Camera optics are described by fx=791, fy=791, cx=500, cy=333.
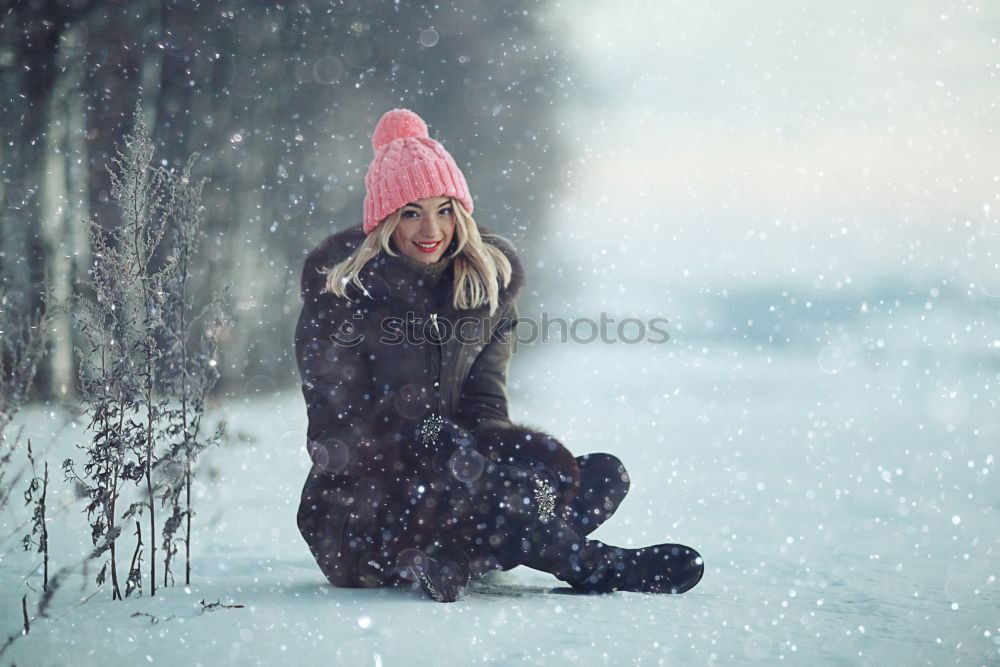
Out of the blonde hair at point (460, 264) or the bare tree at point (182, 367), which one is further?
the blonde hair at point (460, 264)

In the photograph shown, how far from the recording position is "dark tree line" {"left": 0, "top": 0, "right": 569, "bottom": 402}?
5.98m

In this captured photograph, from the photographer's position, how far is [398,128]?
9.77 ft

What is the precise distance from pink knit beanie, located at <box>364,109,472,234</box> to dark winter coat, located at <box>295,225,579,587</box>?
193mm

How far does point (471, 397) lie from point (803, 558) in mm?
1604

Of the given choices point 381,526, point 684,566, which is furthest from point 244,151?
point 684,566

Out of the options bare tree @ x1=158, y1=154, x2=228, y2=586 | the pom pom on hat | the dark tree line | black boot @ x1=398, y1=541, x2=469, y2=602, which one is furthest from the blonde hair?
the dark tree line

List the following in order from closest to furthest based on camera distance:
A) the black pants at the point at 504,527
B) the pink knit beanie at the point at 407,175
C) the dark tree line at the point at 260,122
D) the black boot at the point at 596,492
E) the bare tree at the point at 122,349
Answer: the bare tree at the point at 122,349, the black pants at the point at 504,527, the pink knit beanie at the point at 407,175, the black boot at the point at 596,492, the dark tree line at the point at 260,122

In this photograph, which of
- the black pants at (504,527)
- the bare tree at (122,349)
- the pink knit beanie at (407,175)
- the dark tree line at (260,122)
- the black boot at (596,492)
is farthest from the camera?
the dark tree line at (260,122)

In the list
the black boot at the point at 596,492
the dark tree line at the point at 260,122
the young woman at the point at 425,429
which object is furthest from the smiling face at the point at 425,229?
the dark tree line at the point at 260,122

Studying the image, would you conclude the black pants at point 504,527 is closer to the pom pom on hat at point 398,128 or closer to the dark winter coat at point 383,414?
the dark winter coat at point 383,414

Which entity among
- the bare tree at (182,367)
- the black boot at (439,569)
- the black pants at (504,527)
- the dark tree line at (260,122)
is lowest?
the black boot at (439,569)

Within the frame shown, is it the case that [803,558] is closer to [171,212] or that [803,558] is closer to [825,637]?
[825,637]

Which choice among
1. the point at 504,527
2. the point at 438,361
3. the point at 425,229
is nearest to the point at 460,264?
the point at 425,229

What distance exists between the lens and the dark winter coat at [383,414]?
2.70 m
